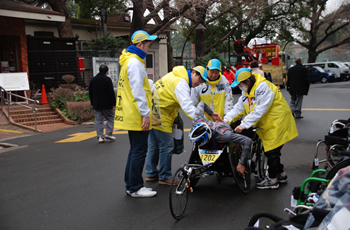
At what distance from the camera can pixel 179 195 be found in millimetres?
3955

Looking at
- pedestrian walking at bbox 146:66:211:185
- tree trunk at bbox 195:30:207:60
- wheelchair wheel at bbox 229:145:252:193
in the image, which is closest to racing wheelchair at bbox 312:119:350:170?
wheelchair wheel at bbox 229:145:252:193

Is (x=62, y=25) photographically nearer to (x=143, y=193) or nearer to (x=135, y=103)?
(x=135, y=103)

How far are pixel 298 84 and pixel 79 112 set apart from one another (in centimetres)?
788

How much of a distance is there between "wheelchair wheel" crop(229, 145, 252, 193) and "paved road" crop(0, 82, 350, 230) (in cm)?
16

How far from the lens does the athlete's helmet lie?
13.4 feet

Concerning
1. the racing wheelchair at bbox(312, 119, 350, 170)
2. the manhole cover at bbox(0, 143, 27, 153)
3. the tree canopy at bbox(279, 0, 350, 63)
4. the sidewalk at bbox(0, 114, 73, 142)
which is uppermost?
the tree canopy at bbox(279, 0, 350, 63)

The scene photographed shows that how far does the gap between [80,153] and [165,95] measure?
3609mm

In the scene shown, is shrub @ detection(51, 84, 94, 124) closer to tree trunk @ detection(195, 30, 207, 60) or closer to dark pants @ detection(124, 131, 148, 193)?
dark pants @ detection(124, 131, 148, 193)

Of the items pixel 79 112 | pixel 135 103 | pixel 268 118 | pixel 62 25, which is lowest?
→ pixel 79 112

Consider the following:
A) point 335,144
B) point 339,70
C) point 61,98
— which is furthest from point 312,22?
point 335,144

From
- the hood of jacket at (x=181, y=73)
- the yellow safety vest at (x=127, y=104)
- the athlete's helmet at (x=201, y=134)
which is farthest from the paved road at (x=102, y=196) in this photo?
the hood of jacket at (x=181, y=73)

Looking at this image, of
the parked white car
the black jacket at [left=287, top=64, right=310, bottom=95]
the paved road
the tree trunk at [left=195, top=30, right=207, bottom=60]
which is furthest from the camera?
the parked white car

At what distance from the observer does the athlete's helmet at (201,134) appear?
4.08 metres

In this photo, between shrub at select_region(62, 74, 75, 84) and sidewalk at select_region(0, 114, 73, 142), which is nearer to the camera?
sidewalk at select_region(0, 114, 73, 142)
